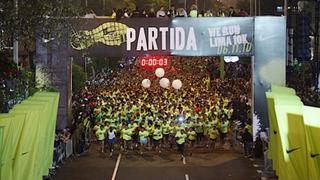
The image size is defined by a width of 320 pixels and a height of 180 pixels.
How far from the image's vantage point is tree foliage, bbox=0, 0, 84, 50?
15.5m

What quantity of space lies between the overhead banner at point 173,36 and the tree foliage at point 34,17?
5.66 meters

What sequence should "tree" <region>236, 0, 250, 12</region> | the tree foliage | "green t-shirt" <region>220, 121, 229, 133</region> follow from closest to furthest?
the tree foliage → "green t-shirt" <region>220, 121, 229, 133</region> → "tree" <region>236, 0, 250, 12</region>

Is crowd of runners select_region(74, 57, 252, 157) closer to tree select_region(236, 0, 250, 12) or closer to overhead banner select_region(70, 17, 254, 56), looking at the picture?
overhead banner select_region(70, 17, 254, 56)

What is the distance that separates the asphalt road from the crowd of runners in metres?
0.63

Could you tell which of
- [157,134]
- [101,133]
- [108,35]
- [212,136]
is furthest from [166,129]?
[108,35]

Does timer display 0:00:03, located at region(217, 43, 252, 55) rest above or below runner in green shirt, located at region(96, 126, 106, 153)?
above

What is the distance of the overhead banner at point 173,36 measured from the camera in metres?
23.4

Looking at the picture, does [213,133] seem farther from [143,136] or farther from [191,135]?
[143,136]

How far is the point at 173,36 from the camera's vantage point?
23422 millimetres

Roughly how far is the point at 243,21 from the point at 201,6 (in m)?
12.3

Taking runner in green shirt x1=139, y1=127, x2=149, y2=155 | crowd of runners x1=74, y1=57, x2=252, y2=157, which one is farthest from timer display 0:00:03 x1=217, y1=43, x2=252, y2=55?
runner in green shirt x1=139, y1=127, x2=149, y2=155

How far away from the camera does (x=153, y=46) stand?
23.5 m

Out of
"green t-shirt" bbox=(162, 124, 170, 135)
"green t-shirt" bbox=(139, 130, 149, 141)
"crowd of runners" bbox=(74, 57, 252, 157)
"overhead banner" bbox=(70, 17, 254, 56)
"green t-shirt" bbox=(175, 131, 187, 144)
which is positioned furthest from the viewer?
"green t-shirt" bbox=(162, 124, 170, 135)

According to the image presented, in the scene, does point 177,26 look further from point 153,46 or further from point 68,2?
point 68,2
